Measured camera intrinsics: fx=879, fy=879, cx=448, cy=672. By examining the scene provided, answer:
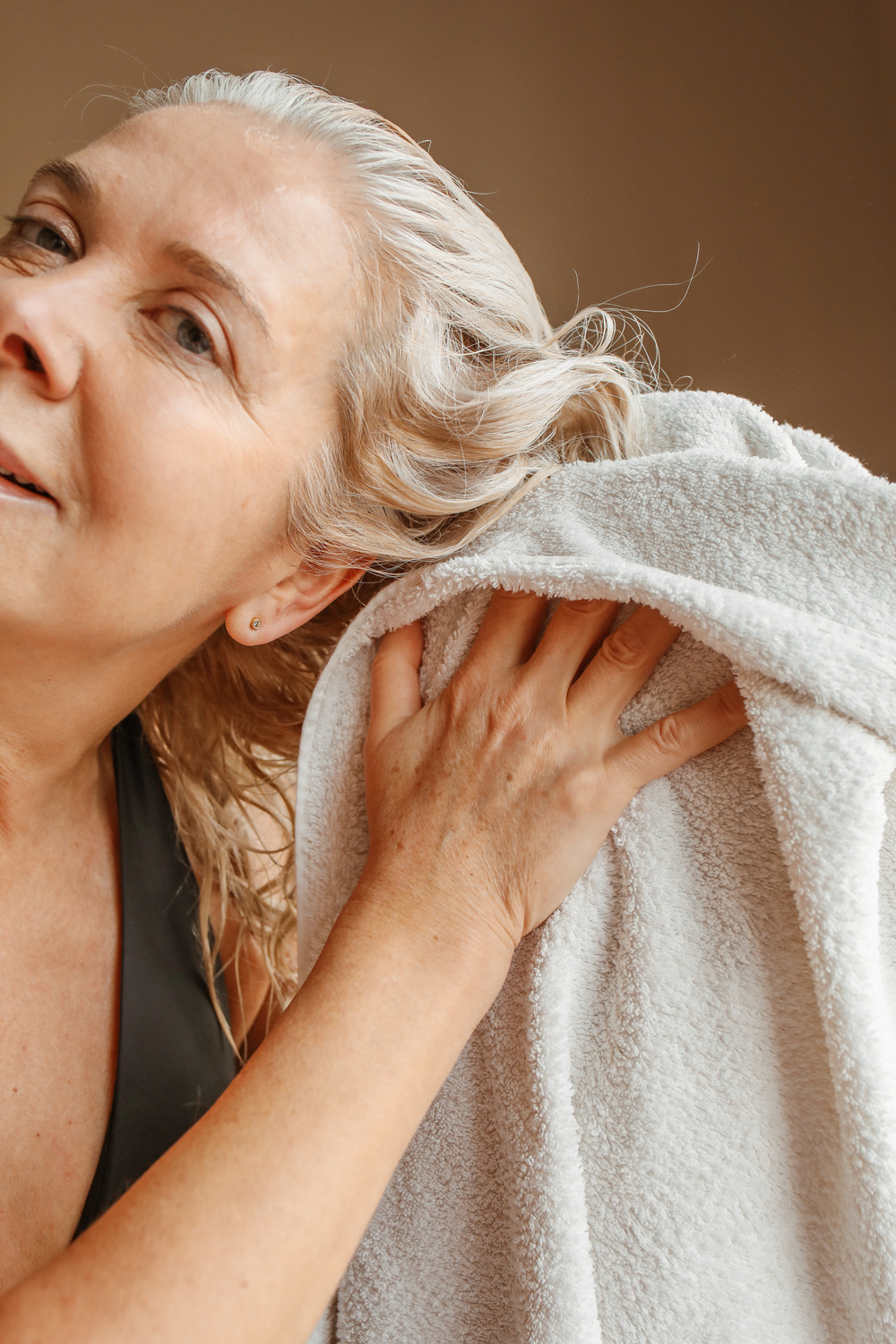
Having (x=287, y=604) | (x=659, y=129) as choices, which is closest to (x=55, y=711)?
(x=287, y=604)

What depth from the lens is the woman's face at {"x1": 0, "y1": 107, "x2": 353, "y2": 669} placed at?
68 centimetres

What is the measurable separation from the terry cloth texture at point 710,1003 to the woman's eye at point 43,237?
0.45 meters

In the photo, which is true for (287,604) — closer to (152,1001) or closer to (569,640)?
(569,640)

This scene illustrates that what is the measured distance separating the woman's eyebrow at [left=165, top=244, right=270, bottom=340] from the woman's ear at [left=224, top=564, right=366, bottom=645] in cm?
26

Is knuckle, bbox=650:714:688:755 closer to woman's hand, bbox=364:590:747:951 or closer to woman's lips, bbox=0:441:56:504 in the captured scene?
woman's hand, bbox=364:590:747:951

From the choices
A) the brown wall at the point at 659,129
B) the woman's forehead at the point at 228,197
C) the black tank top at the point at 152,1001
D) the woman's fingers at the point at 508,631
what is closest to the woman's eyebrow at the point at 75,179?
the woman's forehead at the point at 228,197

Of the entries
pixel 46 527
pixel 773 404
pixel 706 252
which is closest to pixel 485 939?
pixel 46 527

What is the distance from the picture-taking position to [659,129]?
1138mm

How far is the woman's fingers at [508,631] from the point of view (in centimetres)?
71

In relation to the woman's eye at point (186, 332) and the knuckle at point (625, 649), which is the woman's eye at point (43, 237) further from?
the knuckle at point (625, 649)

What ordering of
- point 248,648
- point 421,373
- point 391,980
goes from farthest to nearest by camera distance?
1. point 248,648
2. point 421,373
3. point 391,980

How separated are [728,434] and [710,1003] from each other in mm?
457

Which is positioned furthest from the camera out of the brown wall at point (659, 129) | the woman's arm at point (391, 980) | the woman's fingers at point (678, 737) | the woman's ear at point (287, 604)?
the brown wall at point (659, 129)

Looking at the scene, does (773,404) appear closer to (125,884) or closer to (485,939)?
(485,939)
